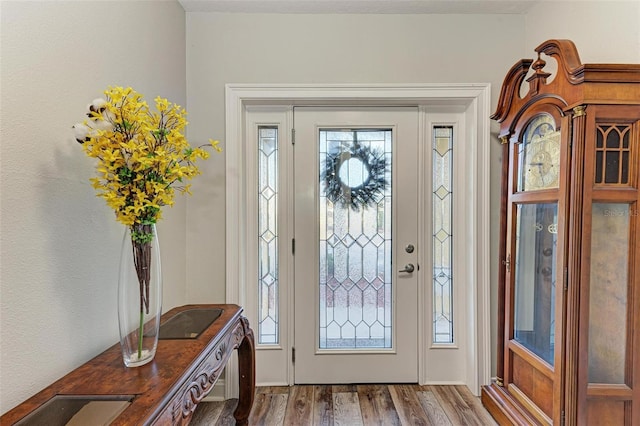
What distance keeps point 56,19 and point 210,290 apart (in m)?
1.63

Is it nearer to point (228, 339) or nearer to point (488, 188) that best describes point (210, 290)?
point (228, 339)

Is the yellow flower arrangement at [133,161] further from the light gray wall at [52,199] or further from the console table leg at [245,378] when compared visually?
the console table leg at [245,378]

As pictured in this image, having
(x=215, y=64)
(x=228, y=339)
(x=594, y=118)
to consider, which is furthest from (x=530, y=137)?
(x=215, y=64)

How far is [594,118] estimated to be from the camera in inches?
51.2

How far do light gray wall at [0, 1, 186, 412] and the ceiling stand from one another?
0.67m

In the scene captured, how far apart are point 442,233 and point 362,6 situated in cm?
164

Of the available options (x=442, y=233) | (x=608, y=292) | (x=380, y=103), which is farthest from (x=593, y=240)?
(x=380, y=103)

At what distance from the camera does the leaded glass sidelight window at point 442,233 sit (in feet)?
7.45

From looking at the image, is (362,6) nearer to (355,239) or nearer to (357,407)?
(355,239)

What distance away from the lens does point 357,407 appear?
203 centimetres

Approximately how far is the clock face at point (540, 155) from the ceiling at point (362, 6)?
98 cm

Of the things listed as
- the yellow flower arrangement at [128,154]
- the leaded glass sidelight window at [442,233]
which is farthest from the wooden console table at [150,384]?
the leaded glass sidelight window at [442,233]

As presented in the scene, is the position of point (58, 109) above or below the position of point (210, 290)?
above

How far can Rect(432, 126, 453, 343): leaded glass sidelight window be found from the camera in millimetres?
2270
